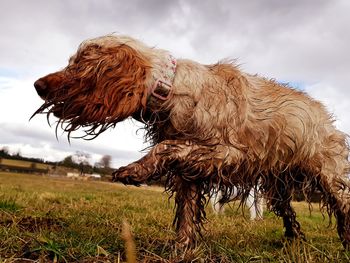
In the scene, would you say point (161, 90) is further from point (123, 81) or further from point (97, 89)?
point (97, 89)

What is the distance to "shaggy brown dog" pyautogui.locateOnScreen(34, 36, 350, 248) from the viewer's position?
3645 mm

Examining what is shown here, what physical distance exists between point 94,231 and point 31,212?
194 cm

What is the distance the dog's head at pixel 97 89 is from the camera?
3.67 m

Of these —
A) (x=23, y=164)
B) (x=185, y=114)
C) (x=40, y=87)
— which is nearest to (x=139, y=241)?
(x=185, y=114)

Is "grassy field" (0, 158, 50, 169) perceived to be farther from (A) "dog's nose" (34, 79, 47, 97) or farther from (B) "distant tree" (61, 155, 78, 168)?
(A) "dog's nose" (34, 79, 47, 97)

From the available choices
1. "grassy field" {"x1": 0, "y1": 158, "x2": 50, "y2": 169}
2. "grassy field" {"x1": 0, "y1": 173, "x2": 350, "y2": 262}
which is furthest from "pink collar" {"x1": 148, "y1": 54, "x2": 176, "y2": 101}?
"grassy field" {"x1": 0, "y1": 158, "x2": 50, "y2": 169}

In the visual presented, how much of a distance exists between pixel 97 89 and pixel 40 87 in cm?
45

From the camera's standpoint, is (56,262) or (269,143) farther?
(269,143)

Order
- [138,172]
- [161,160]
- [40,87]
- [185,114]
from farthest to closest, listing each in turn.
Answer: [185,114] → [40,87] → [161,160] → [138,172]

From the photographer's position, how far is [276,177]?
442 centimetres

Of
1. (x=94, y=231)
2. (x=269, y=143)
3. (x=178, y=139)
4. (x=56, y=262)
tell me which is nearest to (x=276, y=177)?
(x=269, y=143)

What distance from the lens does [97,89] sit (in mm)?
3740

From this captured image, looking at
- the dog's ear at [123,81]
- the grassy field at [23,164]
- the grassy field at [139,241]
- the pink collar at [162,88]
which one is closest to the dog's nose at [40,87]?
the dog's ear at [123,81]

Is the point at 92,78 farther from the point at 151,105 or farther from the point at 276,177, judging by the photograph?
the point at 276,177
